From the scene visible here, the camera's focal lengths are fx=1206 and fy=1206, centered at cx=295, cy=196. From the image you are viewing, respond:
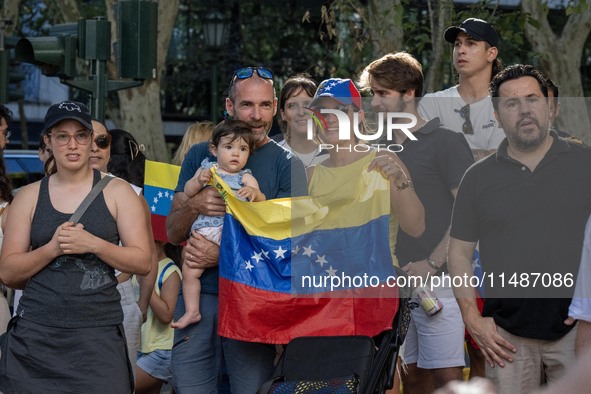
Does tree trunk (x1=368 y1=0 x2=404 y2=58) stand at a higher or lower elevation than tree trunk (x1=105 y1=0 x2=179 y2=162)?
higher

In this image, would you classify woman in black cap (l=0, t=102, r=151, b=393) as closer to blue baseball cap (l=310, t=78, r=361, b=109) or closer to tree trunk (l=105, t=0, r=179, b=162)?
blue baseball cap (l=310, t=78, r=361, b=109)

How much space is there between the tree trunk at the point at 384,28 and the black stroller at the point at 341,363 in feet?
20.0

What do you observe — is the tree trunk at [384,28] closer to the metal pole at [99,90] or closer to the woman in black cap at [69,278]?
the metal pole at [99,90]

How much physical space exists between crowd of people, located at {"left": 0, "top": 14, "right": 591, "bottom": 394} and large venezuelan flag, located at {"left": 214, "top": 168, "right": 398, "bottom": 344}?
3.1 inches

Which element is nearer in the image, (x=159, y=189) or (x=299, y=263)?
(x=299, y=263)

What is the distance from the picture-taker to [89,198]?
5.88 metres

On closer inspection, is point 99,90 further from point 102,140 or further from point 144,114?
point 144,114

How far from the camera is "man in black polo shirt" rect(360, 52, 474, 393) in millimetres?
6543

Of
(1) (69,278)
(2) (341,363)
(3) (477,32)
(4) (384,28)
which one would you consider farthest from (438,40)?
(1) (69,278)

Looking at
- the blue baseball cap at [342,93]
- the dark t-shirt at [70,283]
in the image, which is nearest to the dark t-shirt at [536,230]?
the blue baseball cap at [342,93]

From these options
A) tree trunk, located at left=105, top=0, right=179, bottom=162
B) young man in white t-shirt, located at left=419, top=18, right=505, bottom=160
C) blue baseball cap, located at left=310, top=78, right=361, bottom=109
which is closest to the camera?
blue baseball cap, located at left=310, top=78, right=361, bottom=109

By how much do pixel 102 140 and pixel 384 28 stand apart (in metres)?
5.43

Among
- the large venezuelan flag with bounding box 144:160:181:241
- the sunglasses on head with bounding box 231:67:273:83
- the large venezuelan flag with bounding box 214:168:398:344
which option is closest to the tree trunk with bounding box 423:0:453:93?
the large venezuelan flag with bounding box 144:160:181:241

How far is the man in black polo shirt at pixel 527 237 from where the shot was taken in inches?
221
